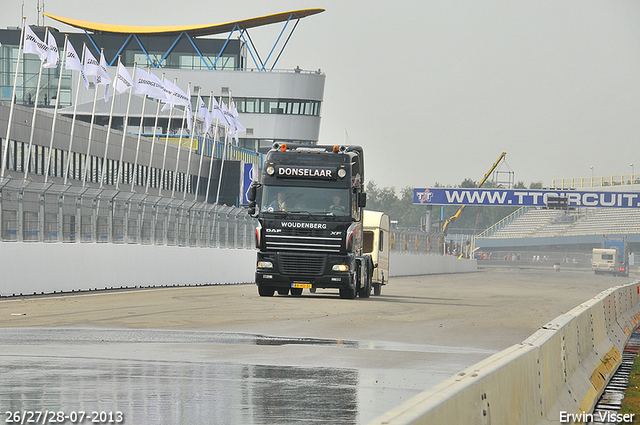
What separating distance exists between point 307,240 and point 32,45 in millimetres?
17543

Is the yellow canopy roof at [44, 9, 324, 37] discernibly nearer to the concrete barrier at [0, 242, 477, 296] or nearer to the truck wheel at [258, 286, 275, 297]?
the concrete barrier at [0, 242, 477, 296]

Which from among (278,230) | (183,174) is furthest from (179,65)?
(278,230)

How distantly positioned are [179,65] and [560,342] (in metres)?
96.8

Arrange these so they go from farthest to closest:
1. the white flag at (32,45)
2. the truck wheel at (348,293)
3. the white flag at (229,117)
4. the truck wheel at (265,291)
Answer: the white flag at (229,117)
the white flag at (32,45)
the truck wheel at (265,291)
the truck wheel at (348,293)

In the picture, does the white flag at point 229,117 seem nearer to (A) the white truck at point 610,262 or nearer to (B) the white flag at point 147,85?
(B) the white flag at point 147,85

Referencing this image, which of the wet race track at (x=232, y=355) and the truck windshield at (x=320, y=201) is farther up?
the truck windshield at (x=320, y=201)

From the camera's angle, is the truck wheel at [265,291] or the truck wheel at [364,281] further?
the truck wheel at [364,281]

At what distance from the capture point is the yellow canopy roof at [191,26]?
316 ft

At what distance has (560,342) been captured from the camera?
8.64m

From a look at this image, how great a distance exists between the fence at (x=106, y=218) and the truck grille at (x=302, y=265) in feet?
19.0

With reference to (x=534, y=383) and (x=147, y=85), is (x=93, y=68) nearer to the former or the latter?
(x=147, y=85)

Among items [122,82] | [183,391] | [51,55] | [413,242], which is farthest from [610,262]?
[183,391]

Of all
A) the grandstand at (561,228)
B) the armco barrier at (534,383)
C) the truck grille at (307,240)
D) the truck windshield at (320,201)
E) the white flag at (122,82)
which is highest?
the white flag at (122,82)

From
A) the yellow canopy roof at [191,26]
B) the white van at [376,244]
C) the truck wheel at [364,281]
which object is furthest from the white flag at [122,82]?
the yellow canopy roof at [191,26]
